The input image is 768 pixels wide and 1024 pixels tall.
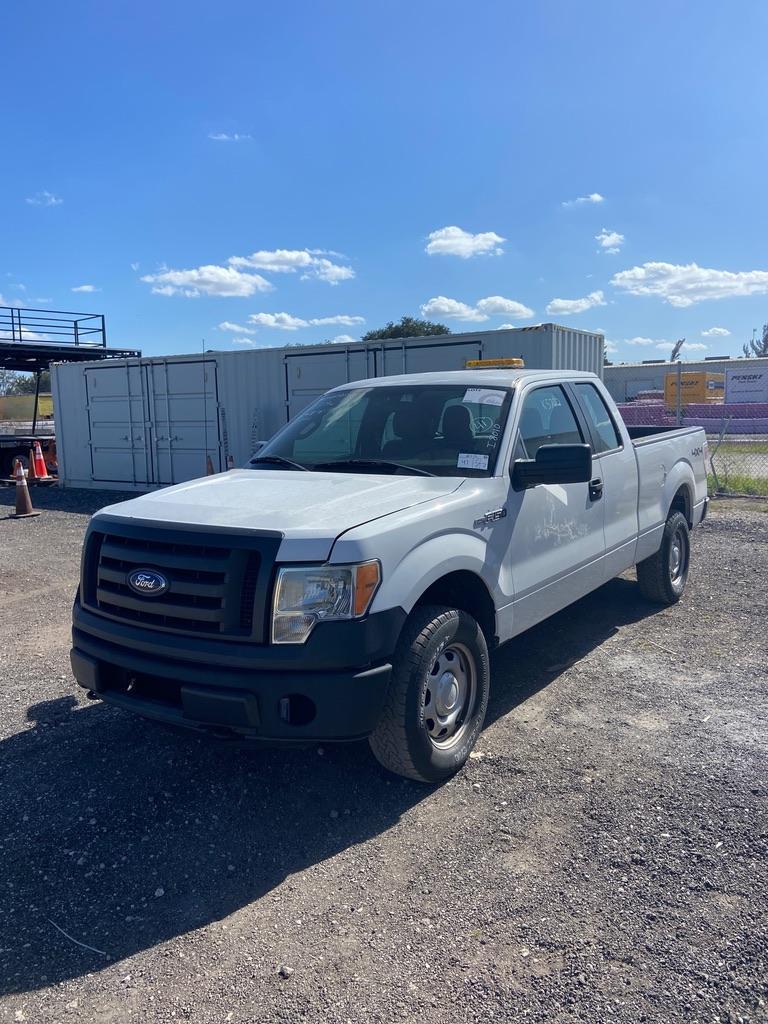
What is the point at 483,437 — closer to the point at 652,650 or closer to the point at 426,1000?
the point at 652,650

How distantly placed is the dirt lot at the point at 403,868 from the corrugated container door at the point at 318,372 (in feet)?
30.4

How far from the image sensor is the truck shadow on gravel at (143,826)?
2.89 meters

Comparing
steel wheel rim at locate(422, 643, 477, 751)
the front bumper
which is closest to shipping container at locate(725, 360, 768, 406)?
steel wheel rim at locate(422, 643, 477, 751)

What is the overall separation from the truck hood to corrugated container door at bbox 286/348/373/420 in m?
9.34

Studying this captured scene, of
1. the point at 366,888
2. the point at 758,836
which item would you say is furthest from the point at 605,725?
the point at 366,888

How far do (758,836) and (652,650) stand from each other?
2451 mm

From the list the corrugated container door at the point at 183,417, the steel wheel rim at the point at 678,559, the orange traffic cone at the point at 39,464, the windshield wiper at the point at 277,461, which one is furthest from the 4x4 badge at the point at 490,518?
the orange traffic cone at the point at 39,464

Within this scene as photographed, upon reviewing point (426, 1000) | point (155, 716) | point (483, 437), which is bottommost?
point (426, 1000)

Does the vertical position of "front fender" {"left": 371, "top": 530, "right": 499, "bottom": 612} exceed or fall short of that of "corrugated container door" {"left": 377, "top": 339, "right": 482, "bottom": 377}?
it falls short

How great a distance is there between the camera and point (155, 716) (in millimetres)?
3430

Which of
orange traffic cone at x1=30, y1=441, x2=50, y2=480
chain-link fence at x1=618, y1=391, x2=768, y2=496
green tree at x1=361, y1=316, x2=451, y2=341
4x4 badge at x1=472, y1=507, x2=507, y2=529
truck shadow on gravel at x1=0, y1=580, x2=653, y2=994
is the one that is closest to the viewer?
truck shadow on gravel at x1=0, y1=580, x2=653, y2=994

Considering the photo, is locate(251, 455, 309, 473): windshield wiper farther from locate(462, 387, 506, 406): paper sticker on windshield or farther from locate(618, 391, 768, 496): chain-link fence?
locate(618, 391, 768, 496): chain-link fence

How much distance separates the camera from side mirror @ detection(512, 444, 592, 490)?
399 centimetres

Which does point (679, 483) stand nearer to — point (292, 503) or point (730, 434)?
point (292, 503)
